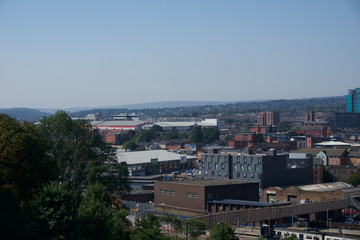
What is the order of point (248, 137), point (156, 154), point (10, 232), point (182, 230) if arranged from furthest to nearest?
point (248, 137) → point (156, 154) → point (182, 230) → point (10, 232)

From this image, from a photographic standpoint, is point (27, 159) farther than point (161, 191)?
No

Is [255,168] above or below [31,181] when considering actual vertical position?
below

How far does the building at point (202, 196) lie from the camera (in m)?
33.9

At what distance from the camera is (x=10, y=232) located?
1534 cm

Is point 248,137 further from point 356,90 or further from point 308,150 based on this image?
point 356,90

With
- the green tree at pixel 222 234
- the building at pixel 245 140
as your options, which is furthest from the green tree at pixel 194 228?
the building at pixel 245 140

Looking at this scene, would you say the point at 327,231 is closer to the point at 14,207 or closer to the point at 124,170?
the point at 124,170

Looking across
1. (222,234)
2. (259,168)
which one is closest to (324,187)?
(259,168)

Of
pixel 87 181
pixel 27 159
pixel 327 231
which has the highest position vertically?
pixel 27 159

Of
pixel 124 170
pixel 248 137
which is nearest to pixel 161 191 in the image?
pixel 124 170

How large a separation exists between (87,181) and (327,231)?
1176 centimetres

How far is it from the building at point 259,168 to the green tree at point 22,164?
880 inches

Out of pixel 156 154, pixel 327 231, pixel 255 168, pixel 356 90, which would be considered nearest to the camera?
pixel 327 231

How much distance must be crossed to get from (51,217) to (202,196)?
62.8 feet
